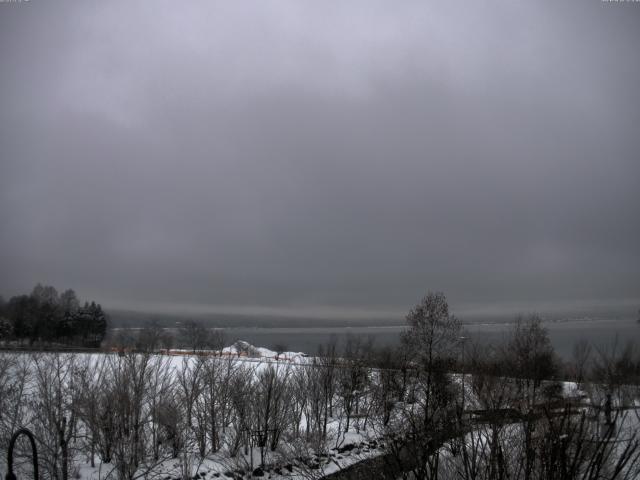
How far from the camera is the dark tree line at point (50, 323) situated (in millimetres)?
96562

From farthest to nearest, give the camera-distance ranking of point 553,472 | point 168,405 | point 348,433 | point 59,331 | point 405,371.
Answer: point 59,331 → point 405,371 → point 348,433 → point 168,405 → point 553,472

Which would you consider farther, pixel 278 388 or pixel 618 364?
pixel 618 364

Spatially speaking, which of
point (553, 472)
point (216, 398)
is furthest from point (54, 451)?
point (553, 472)

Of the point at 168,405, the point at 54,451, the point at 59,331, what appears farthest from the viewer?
the point at 59,331

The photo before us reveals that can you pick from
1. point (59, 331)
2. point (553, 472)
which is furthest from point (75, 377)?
point (59, 331)

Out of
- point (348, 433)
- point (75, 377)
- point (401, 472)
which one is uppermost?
point (401, 472)

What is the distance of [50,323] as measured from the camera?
102750 mm

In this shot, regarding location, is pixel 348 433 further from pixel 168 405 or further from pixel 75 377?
pixel 75 377

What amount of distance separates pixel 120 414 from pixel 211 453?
7.48 metres

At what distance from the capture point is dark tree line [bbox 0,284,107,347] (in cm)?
9656

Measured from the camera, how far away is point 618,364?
36.0 meters

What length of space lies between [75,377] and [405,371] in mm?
35038

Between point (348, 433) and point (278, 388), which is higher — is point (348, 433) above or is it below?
below

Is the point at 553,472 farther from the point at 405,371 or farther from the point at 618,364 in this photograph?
the point at 405,371
